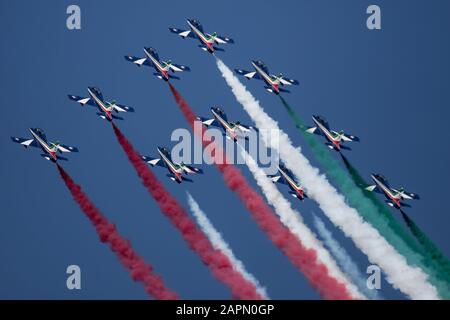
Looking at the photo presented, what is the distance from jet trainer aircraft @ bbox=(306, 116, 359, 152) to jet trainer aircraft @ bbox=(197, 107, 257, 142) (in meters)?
2.58

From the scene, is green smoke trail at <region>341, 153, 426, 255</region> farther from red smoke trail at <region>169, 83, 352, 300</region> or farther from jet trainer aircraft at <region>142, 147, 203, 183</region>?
jet trainer aircraft at <region>142, 147, 203, 183</region>

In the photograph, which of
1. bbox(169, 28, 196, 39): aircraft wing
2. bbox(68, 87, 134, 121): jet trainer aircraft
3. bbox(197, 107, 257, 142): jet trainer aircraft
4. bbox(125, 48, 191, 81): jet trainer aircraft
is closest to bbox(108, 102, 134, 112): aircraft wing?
bbox(68, 87, 134, 121): jet trainer aircraft

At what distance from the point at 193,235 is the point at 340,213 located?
565 centimetres

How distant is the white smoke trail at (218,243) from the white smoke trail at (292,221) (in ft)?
7.58

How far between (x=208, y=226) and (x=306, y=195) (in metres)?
4.08

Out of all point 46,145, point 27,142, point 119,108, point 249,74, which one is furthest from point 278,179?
point 27,142

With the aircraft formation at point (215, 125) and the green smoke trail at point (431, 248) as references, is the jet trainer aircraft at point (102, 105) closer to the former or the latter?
the aircraft formation at point (215, 125)

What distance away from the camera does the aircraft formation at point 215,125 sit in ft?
167

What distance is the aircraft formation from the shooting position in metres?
50.8

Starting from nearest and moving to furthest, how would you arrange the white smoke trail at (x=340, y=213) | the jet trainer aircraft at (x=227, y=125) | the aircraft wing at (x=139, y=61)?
1. the white smoke trail at (x=340, y=213)
2. the jet trainer aircraft at (x=227, y=125)
3. the aircraft wing at (x=139, y=61)

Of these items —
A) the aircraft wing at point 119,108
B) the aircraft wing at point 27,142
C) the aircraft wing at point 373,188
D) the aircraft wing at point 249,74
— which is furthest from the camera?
the aircraft wing at point 249,74

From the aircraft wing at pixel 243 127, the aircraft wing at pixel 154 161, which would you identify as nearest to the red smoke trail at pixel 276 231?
the aircraft wing at pixel 243 127
